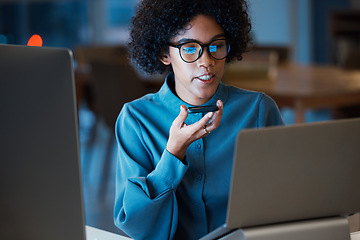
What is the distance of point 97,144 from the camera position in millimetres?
4543

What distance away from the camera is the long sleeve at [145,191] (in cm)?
104

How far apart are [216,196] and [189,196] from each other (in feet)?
0.19

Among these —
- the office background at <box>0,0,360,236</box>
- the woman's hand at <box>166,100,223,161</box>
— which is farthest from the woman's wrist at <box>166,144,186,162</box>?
the office background at <box>0,0,360,236</box>

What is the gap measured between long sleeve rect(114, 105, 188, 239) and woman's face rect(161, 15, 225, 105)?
147mm

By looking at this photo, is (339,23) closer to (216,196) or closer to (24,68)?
(216,196)

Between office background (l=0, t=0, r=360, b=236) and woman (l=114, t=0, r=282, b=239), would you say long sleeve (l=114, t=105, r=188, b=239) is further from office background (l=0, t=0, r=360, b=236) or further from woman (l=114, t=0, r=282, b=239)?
office background (l=0, t=0, r=360, b=236)

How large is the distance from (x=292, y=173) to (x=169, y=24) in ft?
1.57

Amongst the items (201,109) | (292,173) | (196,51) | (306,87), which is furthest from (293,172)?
(306,87)

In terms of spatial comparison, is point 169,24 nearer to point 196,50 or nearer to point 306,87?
point 196,50

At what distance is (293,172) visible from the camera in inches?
30.1

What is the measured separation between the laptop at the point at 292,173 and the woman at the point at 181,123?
0.24 metres

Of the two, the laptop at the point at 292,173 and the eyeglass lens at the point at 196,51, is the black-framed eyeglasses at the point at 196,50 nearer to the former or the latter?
the eyeglass lens at the point at 196,51

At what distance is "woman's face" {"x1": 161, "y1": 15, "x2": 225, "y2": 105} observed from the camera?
1.07 metres

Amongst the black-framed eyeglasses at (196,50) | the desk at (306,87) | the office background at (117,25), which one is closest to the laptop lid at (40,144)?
the black-framed eyeglasses at (196,50)
